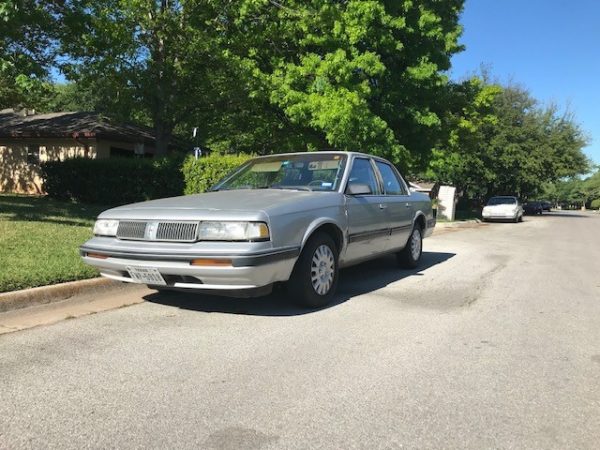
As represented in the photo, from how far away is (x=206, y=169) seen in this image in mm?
14164

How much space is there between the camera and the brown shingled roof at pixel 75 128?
2239 cm

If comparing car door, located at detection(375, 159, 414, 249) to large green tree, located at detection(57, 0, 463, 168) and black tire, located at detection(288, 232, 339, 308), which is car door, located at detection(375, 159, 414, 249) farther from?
large green tree, located at detection(57, 0, 463, 168)

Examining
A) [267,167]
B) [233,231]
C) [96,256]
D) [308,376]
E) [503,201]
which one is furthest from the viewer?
[503,201]

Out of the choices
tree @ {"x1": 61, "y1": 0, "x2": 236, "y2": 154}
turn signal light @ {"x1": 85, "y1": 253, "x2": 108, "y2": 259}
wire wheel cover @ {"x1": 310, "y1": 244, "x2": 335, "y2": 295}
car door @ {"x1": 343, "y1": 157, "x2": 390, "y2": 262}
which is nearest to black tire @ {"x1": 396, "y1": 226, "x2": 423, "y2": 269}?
car door @ {"x1": 343, "y1": 157, "x2": 390, "y2": 262}

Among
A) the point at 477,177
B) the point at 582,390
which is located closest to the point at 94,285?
the point at 582,390

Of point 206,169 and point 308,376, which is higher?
point 206,169

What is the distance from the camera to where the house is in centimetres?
2273

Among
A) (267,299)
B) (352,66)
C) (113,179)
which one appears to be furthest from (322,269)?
(352,66)

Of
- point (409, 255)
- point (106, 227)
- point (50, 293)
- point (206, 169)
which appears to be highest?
point (206, 169)

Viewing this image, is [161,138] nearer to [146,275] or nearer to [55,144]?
[55,144]

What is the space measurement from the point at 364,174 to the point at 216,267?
2896 millimetres

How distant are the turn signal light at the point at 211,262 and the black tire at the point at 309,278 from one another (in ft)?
2.89

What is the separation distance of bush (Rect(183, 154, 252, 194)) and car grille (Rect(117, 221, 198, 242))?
26.9 feet

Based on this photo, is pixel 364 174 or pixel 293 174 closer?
pixel 293 174
